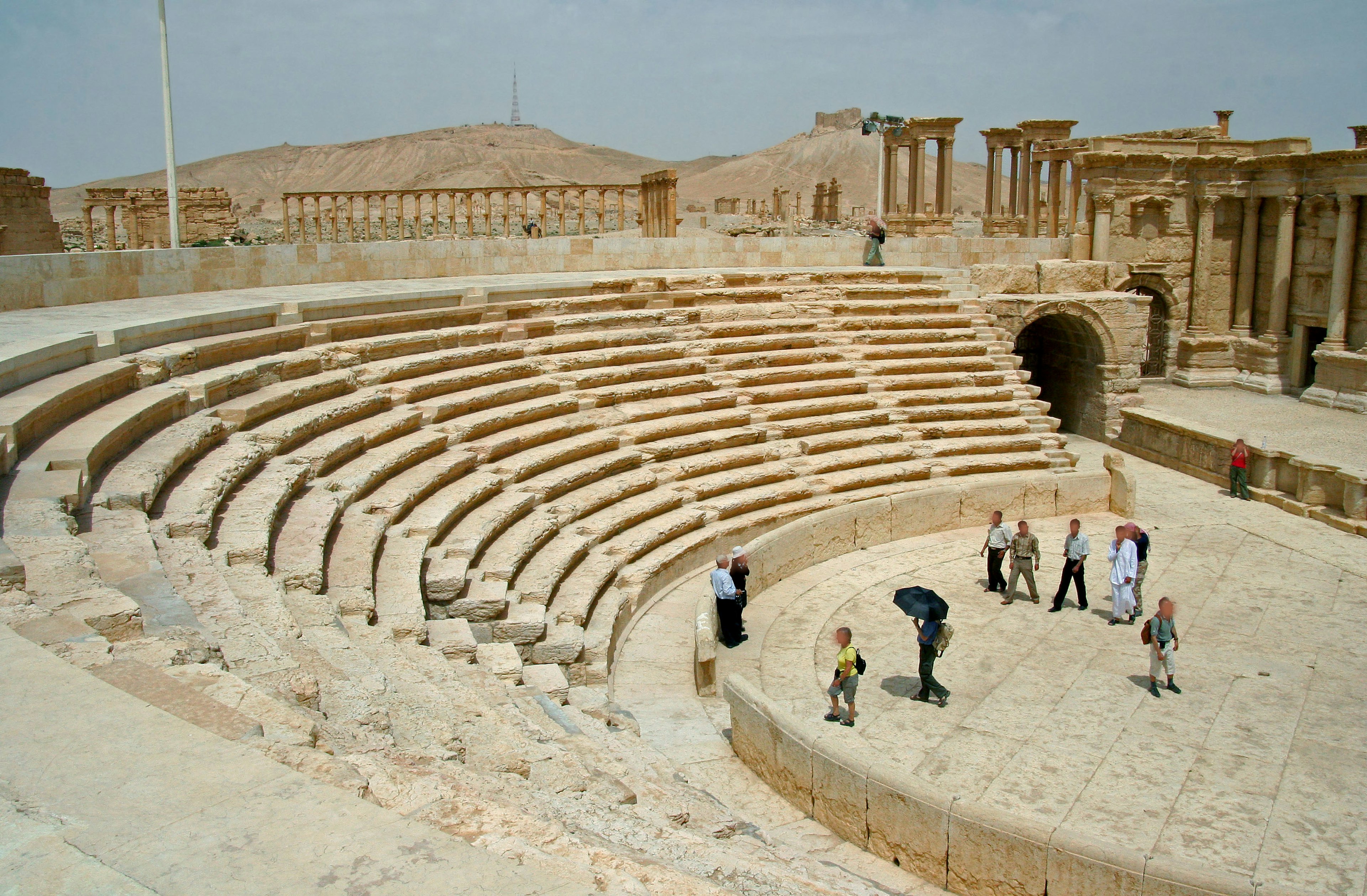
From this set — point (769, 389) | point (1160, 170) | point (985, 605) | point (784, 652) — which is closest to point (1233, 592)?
point (985, 605)

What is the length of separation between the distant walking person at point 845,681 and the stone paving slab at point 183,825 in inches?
189

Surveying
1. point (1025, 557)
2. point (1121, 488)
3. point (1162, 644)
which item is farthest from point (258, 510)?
point (1121, 488)

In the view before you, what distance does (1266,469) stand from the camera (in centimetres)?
1469

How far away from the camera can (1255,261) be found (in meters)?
25.4

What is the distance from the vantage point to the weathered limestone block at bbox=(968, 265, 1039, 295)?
63.0ft

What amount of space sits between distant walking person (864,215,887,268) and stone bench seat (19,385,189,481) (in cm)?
1289

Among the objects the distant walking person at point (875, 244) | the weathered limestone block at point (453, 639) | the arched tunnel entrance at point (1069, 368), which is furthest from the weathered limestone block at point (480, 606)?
the arched tunnel entrance at point (1069, 368)

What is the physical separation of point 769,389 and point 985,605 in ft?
15.3

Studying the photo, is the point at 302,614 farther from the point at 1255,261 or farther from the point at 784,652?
the point at 1255,261

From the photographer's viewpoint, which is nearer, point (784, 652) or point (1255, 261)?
point (784, 652)

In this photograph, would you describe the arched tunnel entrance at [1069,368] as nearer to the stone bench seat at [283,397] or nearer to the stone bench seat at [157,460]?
the stone bench seat at [283,397]

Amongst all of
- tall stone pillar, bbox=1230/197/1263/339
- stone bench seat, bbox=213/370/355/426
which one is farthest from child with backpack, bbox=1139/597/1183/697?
tall stone pillar, bbox=1230/197/1263/339

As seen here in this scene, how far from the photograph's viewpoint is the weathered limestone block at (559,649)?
7914 mm

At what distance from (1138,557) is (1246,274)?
1867cm
